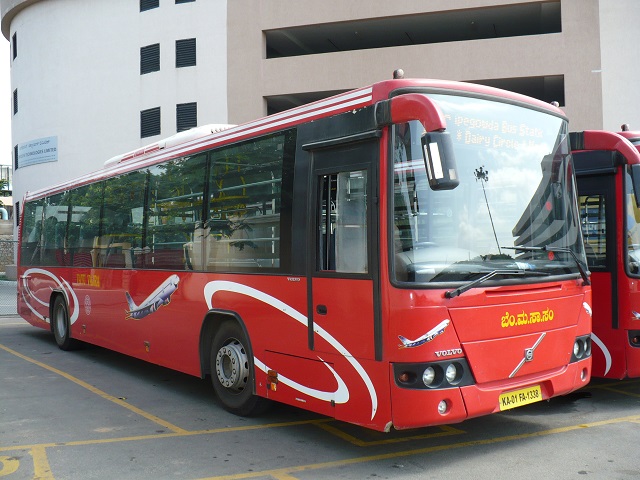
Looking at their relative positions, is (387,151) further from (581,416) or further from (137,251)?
(137,251)

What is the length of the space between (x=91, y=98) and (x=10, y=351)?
23.7 meters

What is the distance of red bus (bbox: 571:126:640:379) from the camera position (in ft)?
24.4

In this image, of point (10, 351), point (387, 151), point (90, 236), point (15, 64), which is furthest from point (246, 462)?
point (15, 64)

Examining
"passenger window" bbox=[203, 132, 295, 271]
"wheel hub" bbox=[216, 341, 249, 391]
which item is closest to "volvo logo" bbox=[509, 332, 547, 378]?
"passenger window" bbox=[203, 132, 295, 271]

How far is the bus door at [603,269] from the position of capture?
297 inches

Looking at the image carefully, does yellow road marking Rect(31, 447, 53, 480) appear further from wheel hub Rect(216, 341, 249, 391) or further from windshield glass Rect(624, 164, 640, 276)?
windshield glass Rect(624, 164, 640, 276)

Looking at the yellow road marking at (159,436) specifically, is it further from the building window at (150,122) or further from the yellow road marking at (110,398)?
the building window at (150,122)

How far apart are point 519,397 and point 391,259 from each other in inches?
64.0

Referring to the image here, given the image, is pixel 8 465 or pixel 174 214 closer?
pixel 8 465

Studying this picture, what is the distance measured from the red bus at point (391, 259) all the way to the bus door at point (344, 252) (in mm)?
16

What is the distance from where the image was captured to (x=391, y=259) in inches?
213

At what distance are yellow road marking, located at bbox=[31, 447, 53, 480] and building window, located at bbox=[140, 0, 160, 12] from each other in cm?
2918

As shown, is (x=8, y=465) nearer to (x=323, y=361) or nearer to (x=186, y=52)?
(x=323, y=361)

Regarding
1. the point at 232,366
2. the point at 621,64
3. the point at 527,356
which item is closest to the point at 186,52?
the point at 621,64
